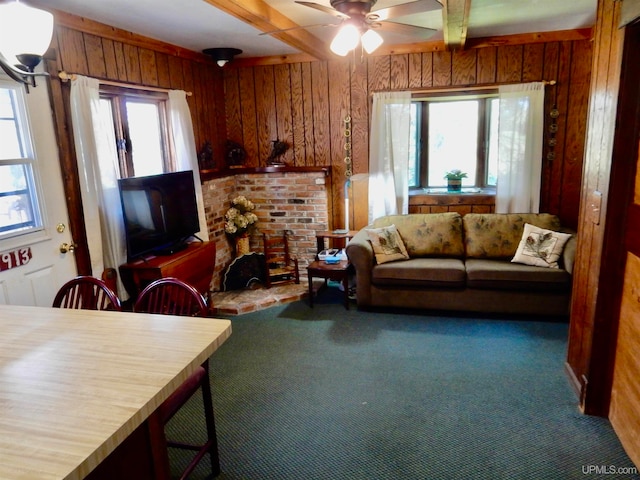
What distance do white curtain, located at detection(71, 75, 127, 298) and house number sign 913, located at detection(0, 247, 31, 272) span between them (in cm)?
42

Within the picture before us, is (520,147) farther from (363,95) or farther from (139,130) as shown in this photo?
(139,130)

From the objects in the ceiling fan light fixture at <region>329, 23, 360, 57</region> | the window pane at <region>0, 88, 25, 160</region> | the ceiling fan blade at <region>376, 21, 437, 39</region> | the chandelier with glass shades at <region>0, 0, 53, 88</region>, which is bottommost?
the window pane at <region>0, 88, 25, 160</region>

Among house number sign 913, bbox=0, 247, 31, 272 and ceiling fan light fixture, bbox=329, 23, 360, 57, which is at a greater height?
ceiling fan light fixture, bbox=329, 23, 360, 57

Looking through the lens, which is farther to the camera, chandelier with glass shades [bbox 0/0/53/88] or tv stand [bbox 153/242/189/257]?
tv stand [bbox 153/242/189/257]

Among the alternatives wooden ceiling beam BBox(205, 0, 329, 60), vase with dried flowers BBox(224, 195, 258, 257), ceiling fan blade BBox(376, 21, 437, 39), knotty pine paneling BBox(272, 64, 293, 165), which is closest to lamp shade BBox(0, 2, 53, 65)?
wooden ceiling beam BBox(205, 0, 329, 60)

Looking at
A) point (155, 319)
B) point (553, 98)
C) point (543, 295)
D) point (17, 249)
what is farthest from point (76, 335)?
point (553, 98)

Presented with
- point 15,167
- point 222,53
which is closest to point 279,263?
point 222,53

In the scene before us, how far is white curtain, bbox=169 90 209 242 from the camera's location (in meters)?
4.03

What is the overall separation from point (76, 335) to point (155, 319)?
281 millimetres

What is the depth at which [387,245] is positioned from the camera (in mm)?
4051

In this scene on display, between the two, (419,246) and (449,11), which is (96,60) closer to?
(449,11)

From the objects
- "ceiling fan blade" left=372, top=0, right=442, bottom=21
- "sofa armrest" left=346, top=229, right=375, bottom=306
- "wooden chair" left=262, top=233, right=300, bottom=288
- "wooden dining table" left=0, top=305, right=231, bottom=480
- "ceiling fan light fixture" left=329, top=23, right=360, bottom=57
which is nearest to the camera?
"wooden dining table" left=0, top=305, right=231, bottom=480

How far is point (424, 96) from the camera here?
15.1 ft

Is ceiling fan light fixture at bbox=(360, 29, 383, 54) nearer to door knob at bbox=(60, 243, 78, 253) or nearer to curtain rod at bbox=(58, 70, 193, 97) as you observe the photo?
curtain rod at bbox=(58, 70, 193, 97)
